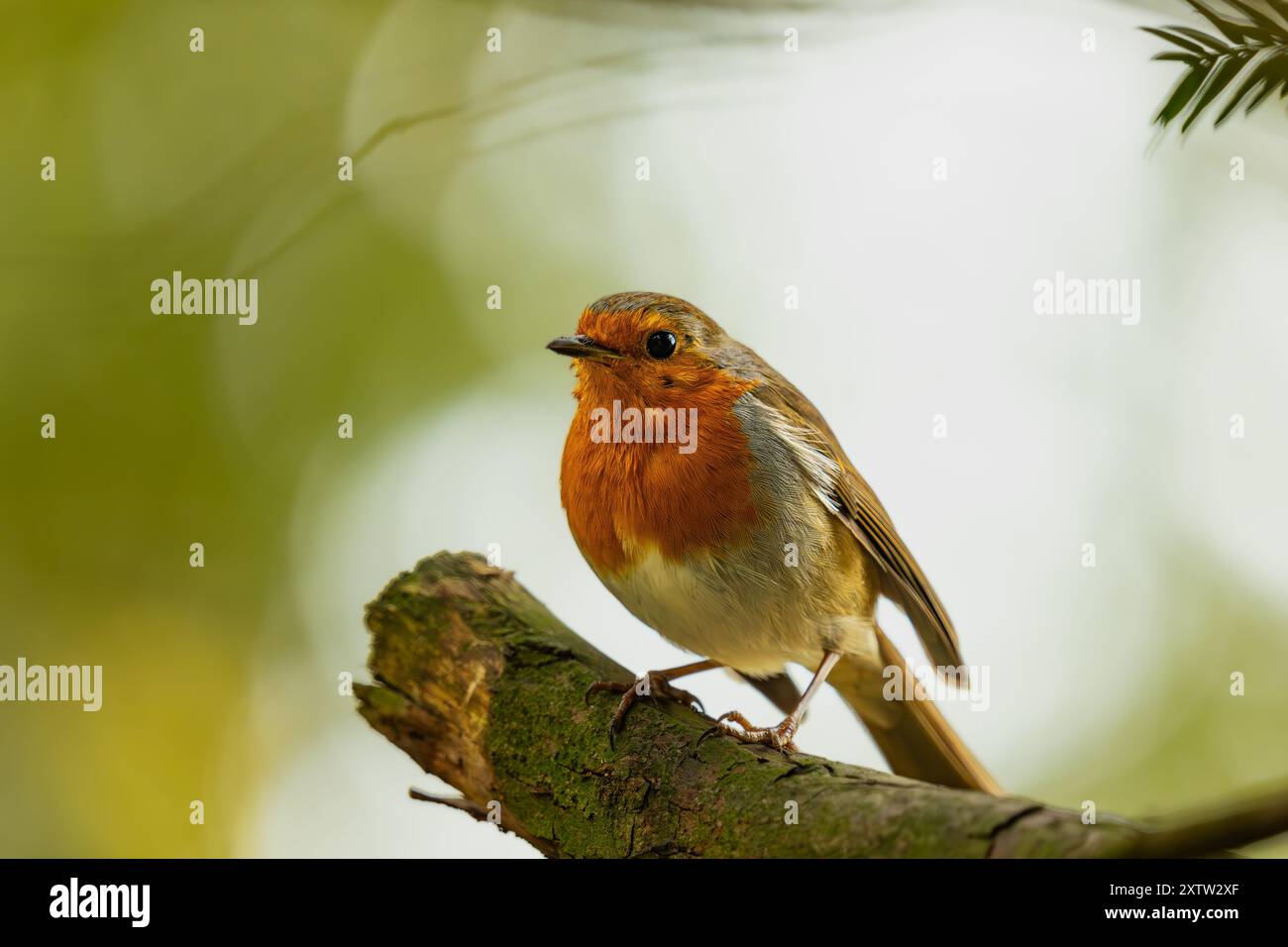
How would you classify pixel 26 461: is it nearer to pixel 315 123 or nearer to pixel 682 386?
pixel 315 123

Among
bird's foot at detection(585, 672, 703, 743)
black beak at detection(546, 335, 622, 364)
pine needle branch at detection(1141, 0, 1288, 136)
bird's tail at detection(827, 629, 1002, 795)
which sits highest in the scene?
pine needle branch at detection(1141, 0, 1288, 136)

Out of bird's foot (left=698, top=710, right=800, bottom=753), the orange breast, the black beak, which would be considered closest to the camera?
bird's foot (left=698, top=710, right=800, bottom=753)

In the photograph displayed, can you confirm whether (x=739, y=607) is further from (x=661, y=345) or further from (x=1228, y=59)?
(x=1228, y=59)

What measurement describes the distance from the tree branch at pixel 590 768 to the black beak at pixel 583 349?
0.90 m

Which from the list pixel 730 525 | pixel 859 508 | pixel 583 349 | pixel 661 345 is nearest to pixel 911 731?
pixel 859 508

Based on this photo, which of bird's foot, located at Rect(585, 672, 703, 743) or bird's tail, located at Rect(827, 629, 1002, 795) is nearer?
bird's foot, located at Rect(585, 672, 703, 743)

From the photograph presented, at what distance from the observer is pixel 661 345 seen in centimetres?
365

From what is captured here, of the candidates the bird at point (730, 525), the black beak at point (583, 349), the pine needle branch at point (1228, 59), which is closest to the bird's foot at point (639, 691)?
the bird at point (730, 525)

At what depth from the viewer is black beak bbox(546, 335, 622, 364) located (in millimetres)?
3551

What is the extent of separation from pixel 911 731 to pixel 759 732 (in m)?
1.16

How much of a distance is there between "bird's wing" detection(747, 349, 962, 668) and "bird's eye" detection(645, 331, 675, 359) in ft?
1.15

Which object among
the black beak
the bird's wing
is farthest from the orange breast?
the bird's wing

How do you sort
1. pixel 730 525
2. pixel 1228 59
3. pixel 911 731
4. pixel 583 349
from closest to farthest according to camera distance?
pixel 1228 59
pixel 730 525
pixel 583 349
pixel 911 731

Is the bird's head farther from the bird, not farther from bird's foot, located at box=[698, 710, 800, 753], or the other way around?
bird's foot, located at box=[698, 710, 800, 753]
